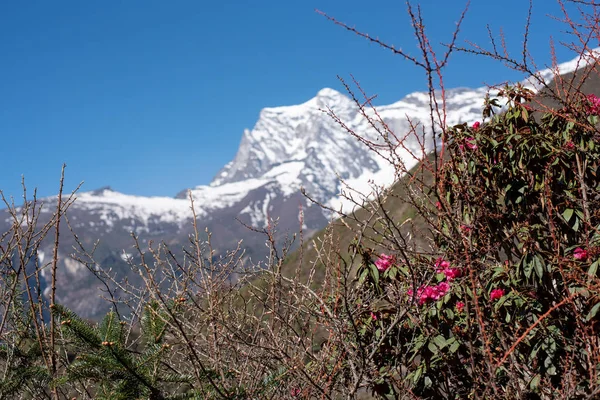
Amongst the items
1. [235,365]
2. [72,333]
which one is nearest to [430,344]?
[235,365]

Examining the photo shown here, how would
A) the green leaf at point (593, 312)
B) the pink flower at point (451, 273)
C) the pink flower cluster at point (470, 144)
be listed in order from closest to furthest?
the green leaf at point (593, 312) < the pink flower at point (451, 273) < the pink flower cluster at point (470, 144)

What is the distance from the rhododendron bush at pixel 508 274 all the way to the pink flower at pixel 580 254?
0.03ft

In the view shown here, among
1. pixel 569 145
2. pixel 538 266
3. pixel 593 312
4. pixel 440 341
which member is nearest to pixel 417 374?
pixel 440 341

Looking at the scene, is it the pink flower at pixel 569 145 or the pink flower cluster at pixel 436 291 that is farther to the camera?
the pink flower at pixel 569 145

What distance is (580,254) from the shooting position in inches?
159

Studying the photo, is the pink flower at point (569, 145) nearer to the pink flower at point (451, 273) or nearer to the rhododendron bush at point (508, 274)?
the rhododendron bush at point (508, 274)

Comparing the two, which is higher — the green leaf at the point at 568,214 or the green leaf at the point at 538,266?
the green leaf at the point at 568,214

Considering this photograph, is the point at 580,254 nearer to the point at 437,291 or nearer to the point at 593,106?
the point at 437,291

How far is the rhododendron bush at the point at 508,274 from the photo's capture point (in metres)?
3.89

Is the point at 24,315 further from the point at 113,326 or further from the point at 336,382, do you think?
the point at 336,382

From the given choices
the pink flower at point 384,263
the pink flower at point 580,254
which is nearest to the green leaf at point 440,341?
the pink flower at point 384,263

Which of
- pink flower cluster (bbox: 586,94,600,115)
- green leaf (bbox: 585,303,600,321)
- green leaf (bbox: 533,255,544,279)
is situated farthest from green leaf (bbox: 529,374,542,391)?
pink flower cluster (bbox: 586,94,600,115)

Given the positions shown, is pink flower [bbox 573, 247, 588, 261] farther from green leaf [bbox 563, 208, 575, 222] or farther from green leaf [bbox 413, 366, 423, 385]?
green leaf [bbox 413, 366, 423, 385]

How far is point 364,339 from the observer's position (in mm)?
4695
